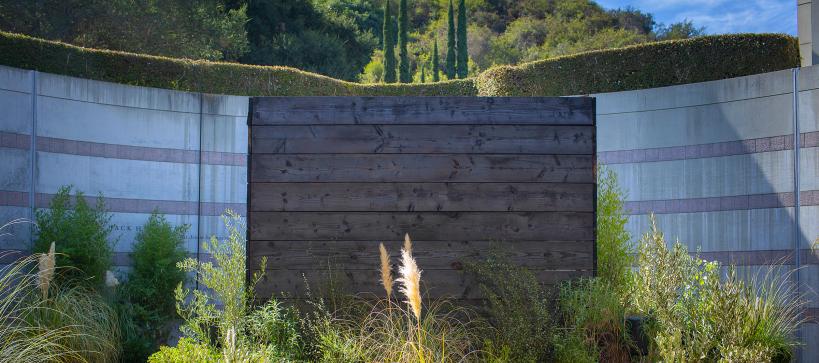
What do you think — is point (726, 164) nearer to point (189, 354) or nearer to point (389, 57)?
point (189, 354)

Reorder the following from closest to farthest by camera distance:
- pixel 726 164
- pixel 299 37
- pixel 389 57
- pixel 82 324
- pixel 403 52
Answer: pixel 82 324, pixel 726 164, pixel 299 37, pixel 389 57, pixel 403 52

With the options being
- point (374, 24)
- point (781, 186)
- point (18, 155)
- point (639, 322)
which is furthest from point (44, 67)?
point (374, 24)

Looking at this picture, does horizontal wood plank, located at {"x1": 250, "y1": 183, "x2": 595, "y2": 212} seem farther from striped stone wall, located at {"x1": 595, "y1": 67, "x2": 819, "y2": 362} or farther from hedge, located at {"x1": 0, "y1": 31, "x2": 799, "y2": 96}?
hedge, located at {"x1": 0, "y1": 31, "x2": 799, "y2": 96}

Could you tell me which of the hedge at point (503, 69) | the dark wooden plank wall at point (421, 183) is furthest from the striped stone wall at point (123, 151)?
the dark wooden plank wall at point (421, 183)

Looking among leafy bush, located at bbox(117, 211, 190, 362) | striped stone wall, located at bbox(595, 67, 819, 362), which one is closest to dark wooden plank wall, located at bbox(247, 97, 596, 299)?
leafy bush, located at bbox(117, 211, 190, 362)

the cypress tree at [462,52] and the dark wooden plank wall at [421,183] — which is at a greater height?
the cypress tree at [462,52]

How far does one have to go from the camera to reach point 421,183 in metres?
5.94

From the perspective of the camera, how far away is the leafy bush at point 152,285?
955cm

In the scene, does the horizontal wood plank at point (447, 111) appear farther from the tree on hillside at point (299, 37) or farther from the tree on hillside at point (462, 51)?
the tree on hillside at point (462, 51)

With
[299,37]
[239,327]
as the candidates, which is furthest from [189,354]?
[299,37]

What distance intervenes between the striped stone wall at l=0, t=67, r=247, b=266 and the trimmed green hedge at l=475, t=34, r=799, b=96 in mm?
4162

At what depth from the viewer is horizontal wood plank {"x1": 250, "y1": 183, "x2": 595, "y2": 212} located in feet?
19.4

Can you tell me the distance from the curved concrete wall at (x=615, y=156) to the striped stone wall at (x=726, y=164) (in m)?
0.01

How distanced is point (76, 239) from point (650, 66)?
7590 millimetres
